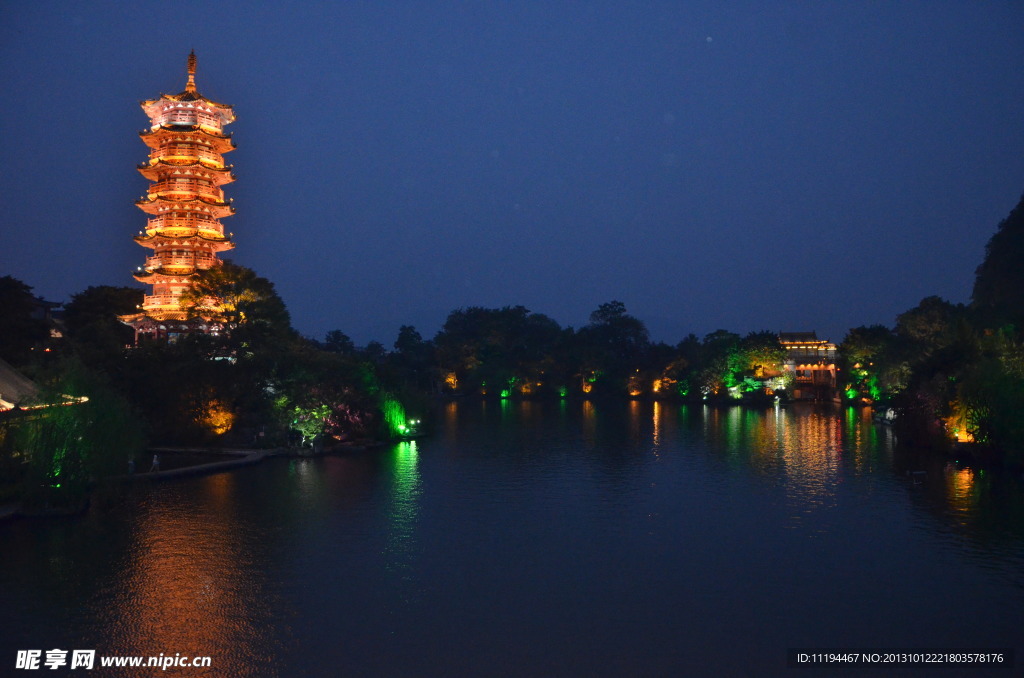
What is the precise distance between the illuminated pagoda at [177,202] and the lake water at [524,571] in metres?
17.7

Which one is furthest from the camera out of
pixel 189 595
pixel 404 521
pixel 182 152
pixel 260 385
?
pixel 182 152

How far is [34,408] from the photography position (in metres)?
21.6

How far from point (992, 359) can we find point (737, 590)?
2494cm

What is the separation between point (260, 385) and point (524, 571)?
23376 millimetres

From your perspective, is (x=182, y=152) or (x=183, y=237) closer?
(x=183, y=237)

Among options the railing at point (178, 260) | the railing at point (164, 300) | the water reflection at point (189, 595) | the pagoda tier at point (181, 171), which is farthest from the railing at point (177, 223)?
the water reflection at point (189, 595)

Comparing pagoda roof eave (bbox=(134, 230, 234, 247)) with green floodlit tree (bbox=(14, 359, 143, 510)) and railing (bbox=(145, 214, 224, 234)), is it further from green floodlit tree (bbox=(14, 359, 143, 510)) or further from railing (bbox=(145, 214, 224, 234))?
green floodlit tree (bbox=(14, 359, 143, 510))

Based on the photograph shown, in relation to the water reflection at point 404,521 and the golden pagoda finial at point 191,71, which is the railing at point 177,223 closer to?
the golden pagoda finial at point 191,71

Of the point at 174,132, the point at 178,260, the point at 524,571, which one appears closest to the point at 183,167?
the point at 174,132

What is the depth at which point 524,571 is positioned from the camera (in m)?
16.5

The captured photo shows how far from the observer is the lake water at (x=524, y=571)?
12242 millimetres

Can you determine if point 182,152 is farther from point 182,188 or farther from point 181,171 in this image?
point 182,188

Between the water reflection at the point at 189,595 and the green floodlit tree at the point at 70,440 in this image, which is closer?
the water reflection at the point at 189,595

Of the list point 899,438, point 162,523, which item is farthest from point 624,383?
point 162,523
